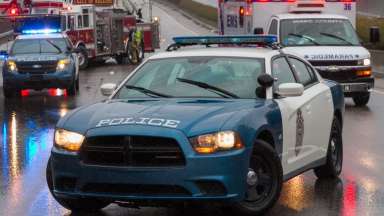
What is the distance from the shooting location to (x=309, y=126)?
8.63 meters

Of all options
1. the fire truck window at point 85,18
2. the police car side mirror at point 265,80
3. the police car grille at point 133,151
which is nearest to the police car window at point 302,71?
the police car side mirror at point 265,80

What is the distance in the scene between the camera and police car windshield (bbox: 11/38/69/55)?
22578mm

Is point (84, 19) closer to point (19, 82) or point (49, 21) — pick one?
point (49, 21)

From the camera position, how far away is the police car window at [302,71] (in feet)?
29.9

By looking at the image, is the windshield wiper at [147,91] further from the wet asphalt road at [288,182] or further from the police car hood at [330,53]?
the police car hood at [330,53]

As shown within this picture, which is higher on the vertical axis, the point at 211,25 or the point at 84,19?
the point at 84,19

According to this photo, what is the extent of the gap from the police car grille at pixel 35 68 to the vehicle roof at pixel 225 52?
1339 cm

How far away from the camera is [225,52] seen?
27.9ft

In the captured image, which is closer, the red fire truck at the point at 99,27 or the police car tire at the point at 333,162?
the police car tire at the point at 333,162

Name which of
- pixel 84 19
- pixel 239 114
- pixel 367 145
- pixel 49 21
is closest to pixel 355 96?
pixel 367 145

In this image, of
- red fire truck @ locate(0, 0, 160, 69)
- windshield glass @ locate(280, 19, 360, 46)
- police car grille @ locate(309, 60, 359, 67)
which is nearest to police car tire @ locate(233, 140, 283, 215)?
police car grille @ locate(309, 60, 359, 67)

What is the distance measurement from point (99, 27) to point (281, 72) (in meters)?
27.9

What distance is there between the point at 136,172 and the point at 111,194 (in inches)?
12.2

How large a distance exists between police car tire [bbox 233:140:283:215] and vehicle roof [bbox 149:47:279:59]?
1.30 meters
